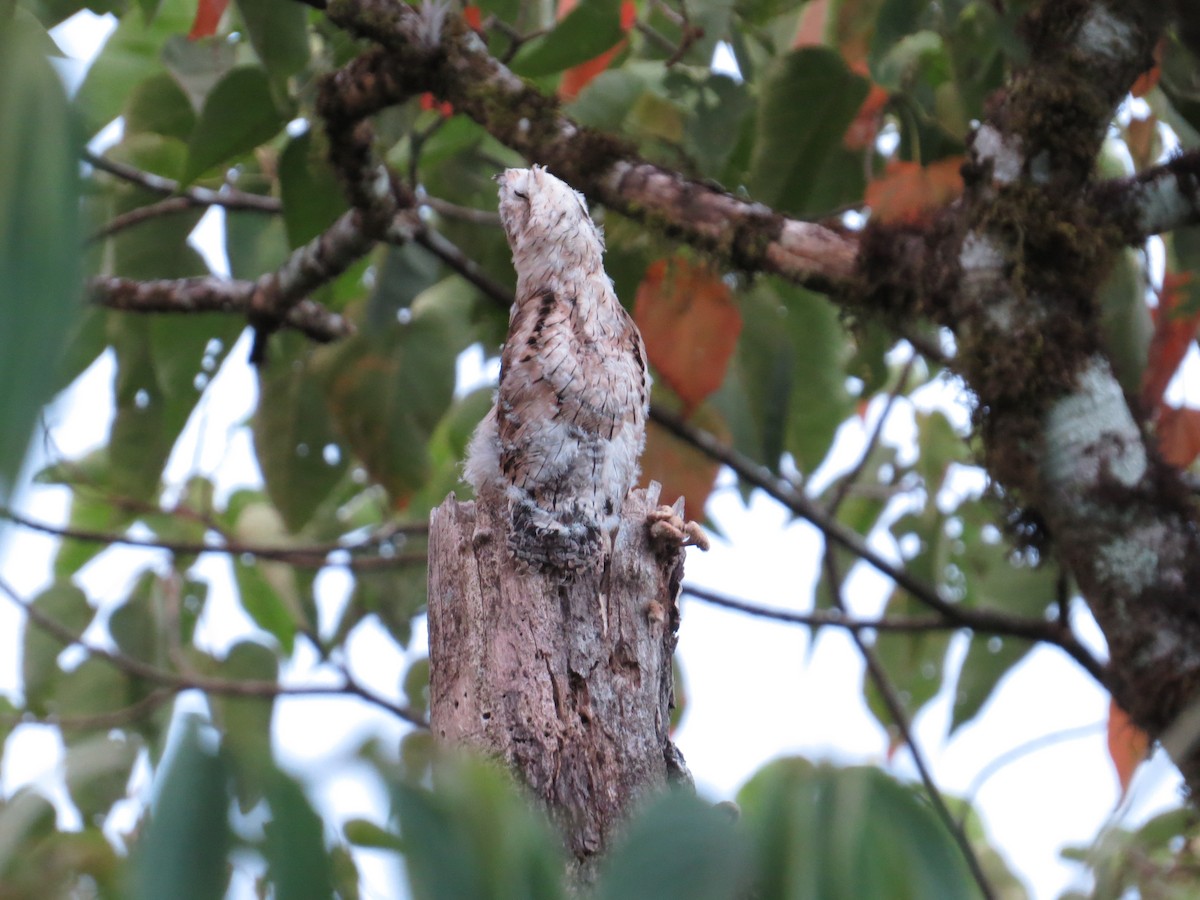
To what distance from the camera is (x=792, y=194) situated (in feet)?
13.1

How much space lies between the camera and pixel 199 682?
199 inches

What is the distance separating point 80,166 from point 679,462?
136 inches

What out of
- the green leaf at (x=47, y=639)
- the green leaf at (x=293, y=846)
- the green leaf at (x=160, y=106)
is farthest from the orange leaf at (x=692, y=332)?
the green leaf at (x=47, y=639)

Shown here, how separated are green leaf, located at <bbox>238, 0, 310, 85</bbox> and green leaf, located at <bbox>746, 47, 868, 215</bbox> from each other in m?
1.42

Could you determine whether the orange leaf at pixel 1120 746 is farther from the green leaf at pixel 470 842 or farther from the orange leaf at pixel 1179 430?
the green leaf at pixel 470 842

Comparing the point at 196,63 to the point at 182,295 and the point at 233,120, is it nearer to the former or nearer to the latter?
the point at 233,120

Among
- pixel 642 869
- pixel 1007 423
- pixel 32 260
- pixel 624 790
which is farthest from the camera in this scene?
pixel 1007 423

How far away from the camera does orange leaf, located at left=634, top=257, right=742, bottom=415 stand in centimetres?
361

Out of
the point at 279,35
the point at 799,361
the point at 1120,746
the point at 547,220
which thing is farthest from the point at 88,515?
the point at 1120,746

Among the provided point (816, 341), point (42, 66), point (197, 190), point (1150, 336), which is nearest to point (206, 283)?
point (197, 190)

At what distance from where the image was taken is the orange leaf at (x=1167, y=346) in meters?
3.69

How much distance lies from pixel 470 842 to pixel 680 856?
138mm

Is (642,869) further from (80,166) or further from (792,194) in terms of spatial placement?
(792,194)

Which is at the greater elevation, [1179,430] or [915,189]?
[915,189]
